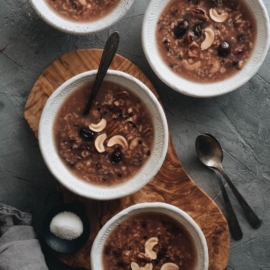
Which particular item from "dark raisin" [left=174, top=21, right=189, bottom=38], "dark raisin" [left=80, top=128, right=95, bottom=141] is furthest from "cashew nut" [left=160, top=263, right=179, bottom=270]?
"dark raisin" [left=174, top=21, right=189, bottom=38]

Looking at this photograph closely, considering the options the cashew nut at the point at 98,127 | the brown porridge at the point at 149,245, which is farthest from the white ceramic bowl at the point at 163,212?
the cashew nut at the point at 98,127

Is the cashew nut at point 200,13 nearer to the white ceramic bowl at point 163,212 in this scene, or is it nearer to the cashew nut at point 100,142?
the cashew nut at point 100,142

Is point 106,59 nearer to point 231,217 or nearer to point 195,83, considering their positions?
point 195,83

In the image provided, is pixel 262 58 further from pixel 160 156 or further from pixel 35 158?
pixel 35 158

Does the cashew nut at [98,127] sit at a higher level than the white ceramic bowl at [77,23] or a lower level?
lower

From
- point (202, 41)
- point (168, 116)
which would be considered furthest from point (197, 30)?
point (168, 116)
